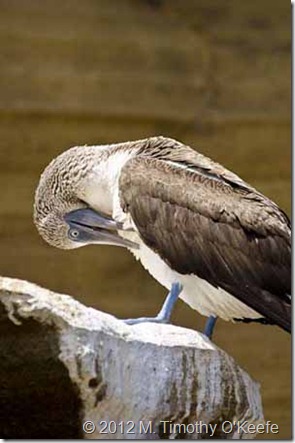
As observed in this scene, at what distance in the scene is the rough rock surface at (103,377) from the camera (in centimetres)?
239

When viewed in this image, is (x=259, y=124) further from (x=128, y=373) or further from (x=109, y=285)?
(x=128, y=373)

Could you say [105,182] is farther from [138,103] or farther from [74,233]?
[138,103]

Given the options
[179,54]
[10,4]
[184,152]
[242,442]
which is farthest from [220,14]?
[242,442]

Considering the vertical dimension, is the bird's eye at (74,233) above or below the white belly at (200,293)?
above

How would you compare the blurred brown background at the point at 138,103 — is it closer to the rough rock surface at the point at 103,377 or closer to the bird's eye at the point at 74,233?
the bird's eye at the point at 74,233

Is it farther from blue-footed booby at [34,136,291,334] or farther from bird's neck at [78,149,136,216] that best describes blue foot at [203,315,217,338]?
bird's neck at [78,149,136,216]

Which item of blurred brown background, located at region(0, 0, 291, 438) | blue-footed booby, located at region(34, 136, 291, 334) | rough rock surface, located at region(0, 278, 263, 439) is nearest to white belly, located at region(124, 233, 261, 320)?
blue-footed booby, located at region(34, 136, 291, 334)

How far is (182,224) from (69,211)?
178 mm

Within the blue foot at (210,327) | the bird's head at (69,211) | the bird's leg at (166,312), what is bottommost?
the blue foot at (210,327)

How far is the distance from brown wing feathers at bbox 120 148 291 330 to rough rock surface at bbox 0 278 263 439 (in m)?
0.13

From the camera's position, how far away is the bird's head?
9.00ft

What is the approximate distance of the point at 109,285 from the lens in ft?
12.3

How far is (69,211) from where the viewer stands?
2.77 m

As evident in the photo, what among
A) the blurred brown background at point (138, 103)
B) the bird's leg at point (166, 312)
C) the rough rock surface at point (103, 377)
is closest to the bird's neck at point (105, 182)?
the bird's leg at point (166, 312)
